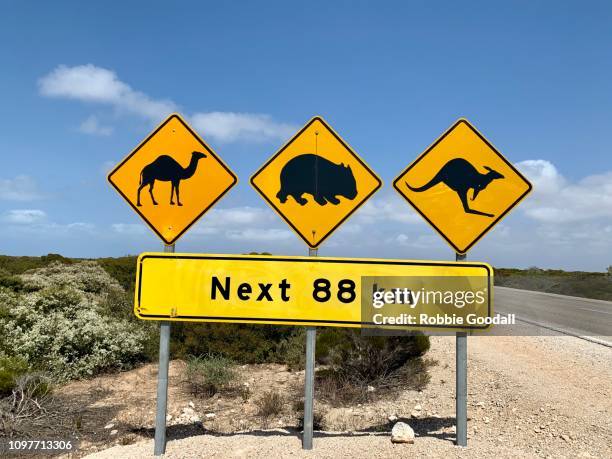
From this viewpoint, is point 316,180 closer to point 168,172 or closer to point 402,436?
point 168,172

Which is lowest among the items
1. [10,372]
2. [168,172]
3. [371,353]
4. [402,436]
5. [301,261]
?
[10,372]

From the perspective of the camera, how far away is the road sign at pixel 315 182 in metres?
5.02

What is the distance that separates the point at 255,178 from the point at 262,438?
9.40 feet

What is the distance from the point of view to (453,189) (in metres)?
5.05

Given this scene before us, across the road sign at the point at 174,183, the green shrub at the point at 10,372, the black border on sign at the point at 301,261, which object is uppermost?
the road sign at the point at 174,183

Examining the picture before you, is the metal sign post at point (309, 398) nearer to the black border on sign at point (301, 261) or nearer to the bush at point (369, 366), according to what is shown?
the black border on sign at point (301, 261)

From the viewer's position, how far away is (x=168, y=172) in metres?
5.27

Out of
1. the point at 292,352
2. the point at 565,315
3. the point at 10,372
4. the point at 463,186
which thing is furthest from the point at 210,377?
the point at 565,315

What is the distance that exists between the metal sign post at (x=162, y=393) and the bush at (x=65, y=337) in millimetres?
4919

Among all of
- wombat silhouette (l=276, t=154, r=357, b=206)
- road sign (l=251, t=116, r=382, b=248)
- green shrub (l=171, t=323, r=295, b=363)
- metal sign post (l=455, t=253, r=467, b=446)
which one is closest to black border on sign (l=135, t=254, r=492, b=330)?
metal sign post (l=455, t=253, r=467, b=446)

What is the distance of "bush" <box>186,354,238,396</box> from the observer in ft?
27.6

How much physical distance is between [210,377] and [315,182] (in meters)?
5.04

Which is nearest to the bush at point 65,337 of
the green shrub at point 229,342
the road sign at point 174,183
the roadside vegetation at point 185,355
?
the roadside vegetation at point 185,355

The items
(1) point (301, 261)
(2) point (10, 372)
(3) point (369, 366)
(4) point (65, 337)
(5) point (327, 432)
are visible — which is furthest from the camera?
(4) point (65, 337)
